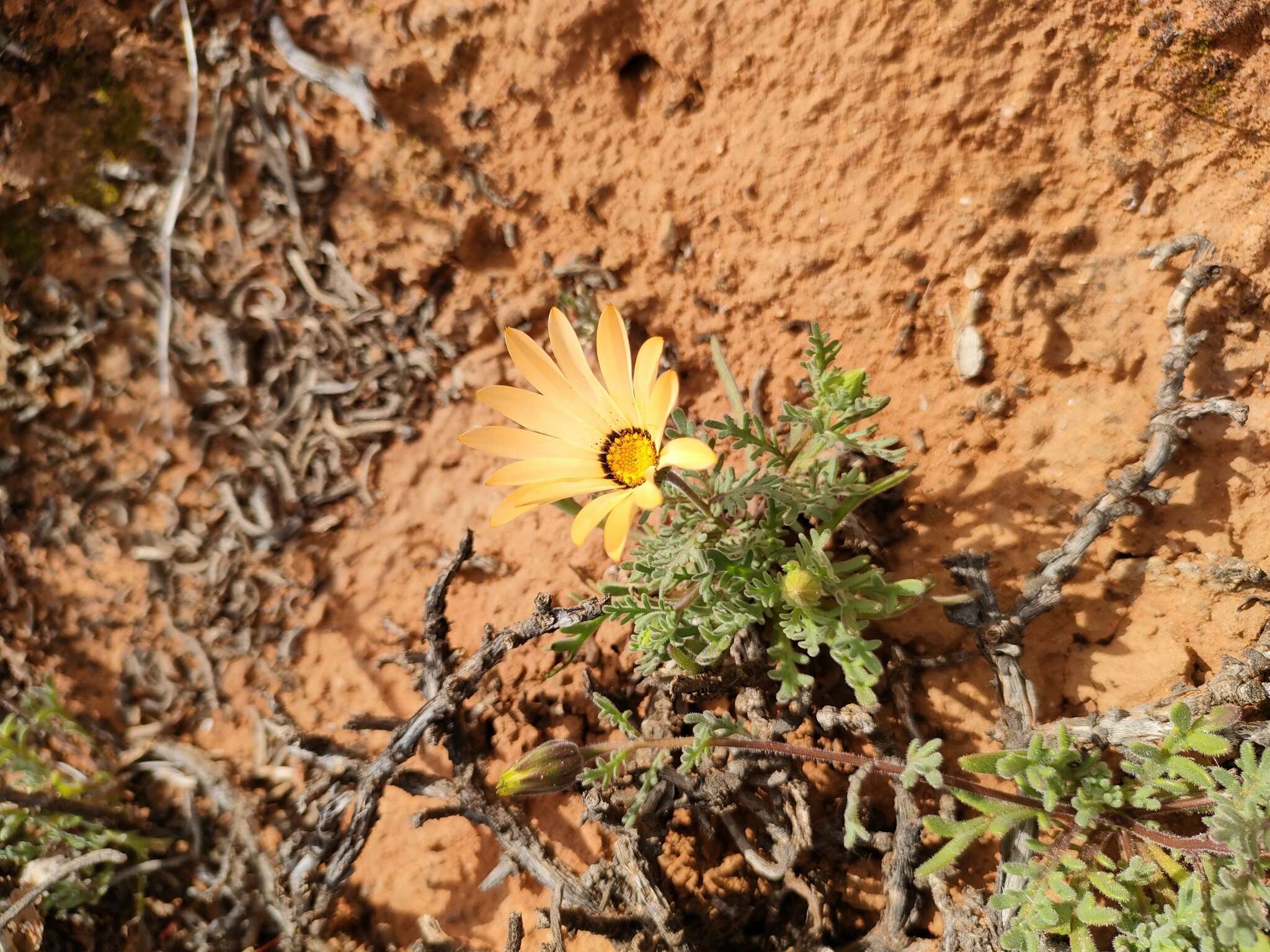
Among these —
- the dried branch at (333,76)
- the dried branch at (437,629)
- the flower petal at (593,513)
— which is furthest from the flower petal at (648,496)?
the dried branch at (333,76)

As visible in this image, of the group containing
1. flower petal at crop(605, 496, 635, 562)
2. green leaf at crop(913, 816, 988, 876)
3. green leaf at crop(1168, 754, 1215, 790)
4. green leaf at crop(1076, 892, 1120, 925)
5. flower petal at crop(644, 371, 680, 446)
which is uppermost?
flower petal at crop(644, 371, 680, 446)

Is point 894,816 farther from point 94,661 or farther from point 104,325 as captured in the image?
point 104,325

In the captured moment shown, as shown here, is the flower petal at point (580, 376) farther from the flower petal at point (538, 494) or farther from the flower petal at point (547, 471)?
the flower petal at point (538, 494)

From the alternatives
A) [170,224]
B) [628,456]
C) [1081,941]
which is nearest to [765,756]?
[1081,941]

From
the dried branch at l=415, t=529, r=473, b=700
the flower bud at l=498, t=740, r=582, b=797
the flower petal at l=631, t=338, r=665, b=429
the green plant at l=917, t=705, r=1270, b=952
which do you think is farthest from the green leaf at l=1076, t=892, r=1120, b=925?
the dried branch at l=415, t=529, r=473, b=700

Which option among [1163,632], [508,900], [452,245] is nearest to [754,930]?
[508,900]

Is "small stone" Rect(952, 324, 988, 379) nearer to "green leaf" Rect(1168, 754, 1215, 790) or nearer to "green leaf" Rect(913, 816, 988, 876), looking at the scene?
"green leaf" Rect(1168, 754, 1215, 790)
